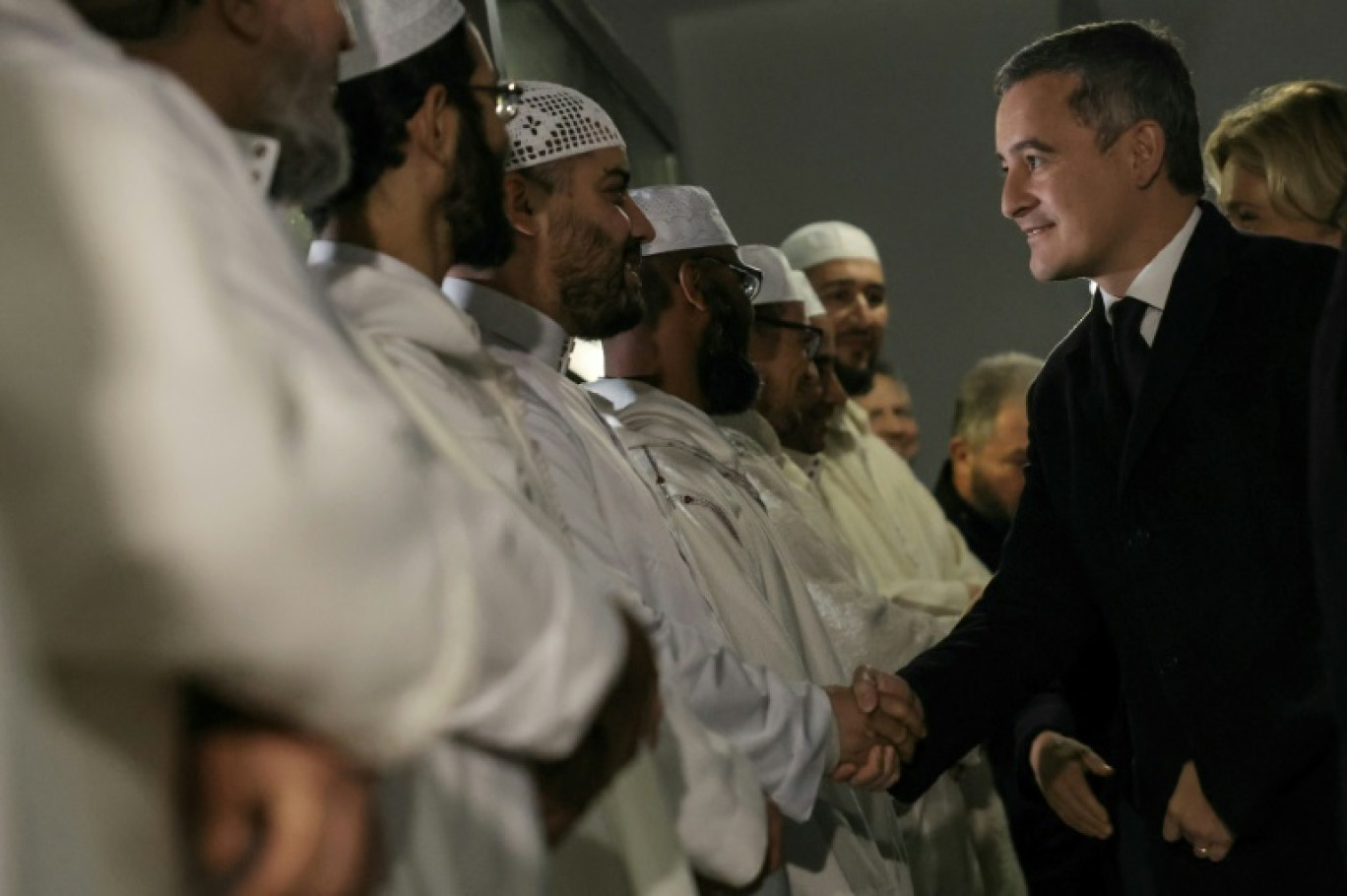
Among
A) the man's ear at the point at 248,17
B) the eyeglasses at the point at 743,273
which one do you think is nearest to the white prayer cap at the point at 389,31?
the man's ear at the point at 248,17

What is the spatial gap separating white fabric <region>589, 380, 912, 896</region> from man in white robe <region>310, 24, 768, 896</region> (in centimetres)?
68

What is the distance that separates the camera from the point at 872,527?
597 cm

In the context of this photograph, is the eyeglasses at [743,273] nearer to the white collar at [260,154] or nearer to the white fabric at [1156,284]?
the white fabric at [1156,284]

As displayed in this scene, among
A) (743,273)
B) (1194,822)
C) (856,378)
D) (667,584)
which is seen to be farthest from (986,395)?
(667,584)

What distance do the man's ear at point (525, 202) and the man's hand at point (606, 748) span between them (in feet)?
6.46

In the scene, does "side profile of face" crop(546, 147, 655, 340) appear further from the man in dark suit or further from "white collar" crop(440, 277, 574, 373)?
the man in dark suit

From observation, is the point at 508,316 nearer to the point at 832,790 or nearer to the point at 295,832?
the point at 832,790

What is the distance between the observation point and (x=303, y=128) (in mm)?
1866

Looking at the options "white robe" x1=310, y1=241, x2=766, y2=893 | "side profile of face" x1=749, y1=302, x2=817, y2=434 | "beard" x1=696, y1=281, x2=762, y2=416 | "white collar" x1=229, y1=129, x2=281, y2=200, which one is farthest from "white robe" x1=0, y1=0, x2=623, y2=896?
"side profile of face" x1=749, y1=302, x2=817, y2=434

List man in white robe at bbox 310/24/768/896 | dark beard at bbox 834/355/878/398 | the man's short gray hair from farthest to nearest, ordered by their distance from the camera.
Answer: dark beard at bbox 834/355/878/398
the man's short gray hair
man in white robe at bbox 310/24/768/896

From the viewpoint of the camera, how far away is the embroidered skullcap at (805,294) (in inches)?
233

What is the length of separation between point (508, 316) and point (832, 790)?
1068 mm

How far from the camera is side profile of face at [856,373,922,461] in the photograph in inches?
307

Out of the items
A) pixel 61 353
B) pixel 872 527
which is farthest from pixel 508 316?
pixel 872 527
